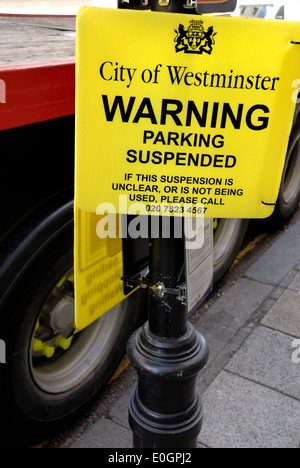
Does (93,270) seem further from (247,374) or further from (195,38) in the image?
(247,374)

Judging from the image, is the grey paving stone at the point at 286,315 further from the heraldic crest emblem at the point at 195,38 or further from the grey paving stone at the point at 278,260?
the heraldic crest emblem at the point at 195,38

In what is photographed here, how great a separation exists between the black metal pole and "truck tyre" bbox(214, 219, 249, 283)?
1.67 meters

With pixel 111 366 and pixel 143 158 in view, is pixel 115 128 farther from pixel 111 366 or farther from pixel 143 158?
pixel 111 366

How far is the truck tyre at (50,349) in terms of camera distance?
1.60 metres

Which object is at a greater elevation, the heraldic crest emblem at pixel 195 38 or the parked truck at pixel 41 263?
the heraldic crest emblem at pixel 195 38

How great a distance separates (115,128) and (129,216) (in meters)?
0.35

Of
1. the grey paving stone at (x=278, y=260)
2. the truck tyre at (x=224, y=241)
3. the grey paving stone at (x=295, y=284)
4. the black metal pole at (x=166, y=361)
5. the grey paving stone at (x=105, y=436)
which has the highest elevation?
the black metal pole at (x=166, y=361)

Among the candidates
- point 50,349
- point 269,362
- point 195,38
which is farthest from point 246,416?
point 195,38

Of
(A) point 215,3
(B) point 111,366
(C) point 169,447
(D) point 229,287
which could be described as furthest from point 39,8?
(C) point 169,447

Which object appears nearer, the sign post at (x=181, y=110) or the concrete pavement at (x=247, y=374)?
the sign post at (x=181, y=110)

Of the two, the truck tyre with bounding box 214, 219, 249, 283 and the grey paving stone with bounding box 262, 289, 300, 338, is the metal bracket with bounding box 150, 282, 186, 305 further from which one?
the truck tyre with bounding box 214, 219, 249, 283

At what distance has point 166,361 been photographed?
128cm

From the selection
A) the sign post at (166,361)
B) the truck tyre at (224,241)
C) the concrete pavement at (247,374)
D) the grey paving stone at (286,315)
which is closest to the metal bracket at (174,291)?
the sign post at (166,361)

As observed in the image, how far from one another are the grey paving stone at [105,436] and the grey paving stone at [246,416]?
331 millimetres
